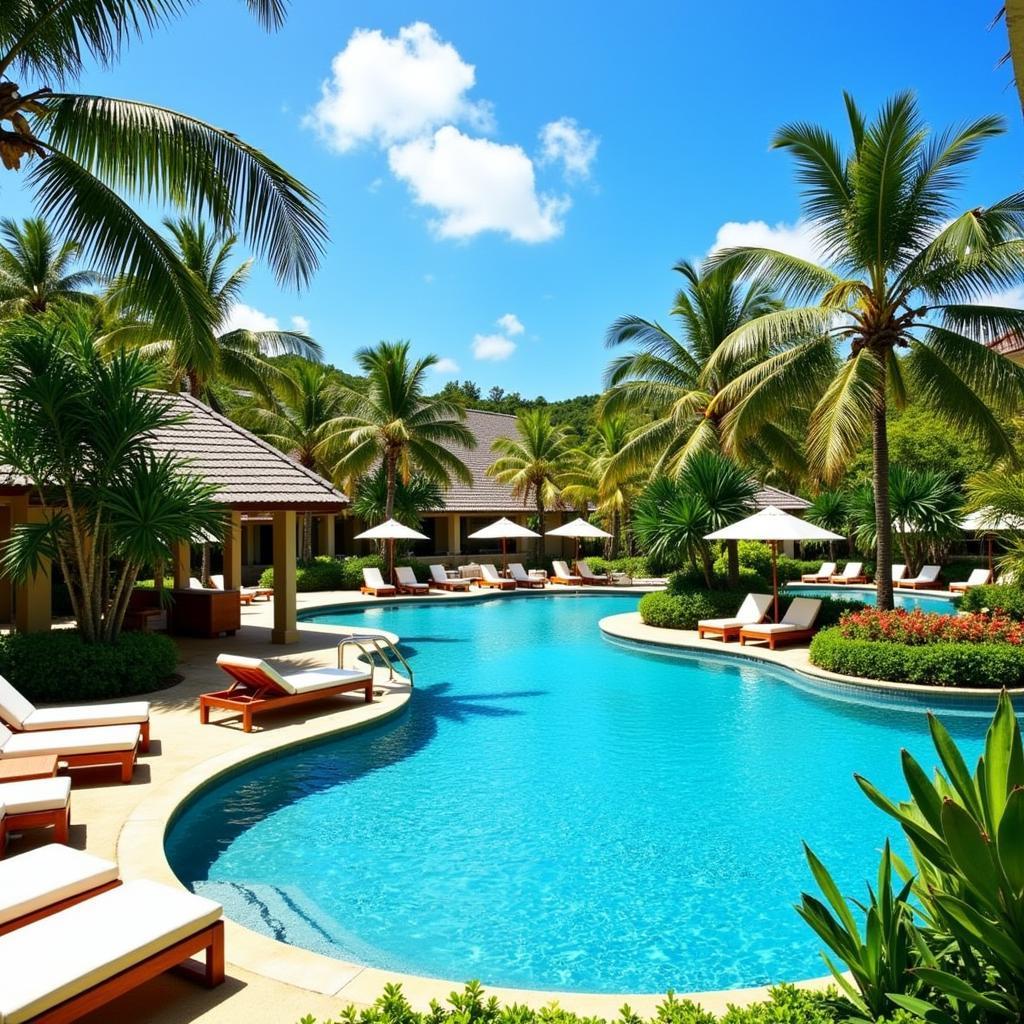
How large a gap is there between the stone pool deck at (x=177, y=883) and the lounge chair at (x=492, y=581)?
16686 millimetres

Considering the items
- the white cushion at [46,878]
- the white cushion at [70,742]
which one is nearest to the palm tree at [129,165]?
the white cushion at [70,742]

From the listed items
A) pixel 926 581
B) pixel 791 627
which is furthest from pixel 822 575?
pixel 791 627

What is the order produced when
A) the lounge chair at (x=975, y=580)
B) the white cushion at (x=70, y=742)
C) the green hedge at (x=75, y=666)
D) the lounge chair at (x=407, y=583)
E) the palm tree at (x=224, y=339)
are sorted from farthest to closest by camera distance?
1. the lounge chair at (x=407, y=583)
2. the lounge chair at (x=975, y=580)
3. the palm tree at (x=224, y=339)
4. the green hedge at (x=75, y=666)
5. the white cushion at (x=70, y=742)

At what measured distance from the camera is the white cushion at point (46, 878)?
379 centimetres

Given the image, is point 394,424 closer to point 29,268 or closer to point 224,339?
point 224,339

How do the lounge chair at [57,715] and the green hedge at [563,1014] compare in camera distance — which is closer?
the green hedge at [563,1014]

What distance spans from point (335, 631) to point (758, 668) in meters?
9.14

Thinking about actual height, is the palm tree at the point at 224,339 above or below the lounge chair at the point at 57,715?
above

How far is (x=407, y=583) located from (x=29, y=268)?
1759cm

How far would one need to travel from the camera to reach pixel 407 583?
2800 cm

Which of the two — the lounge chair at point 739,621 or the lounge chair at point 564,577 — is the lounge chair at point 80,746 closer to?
the lounge chair at point 739,621

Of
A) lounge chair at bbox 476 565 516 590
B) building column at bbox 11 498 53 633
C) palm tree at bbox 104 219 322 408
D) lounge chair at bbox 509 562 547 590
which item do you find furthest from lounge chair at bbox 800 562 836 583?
building column at bbox 11 498 53 633

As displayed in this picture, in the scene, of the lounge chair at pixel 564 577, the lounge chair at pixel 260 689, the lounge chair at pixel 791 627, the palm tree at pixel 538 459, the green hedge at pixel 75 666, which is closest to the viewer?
the lounge chair at pixel 260 689

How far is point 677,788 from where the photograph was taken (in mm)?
8117
